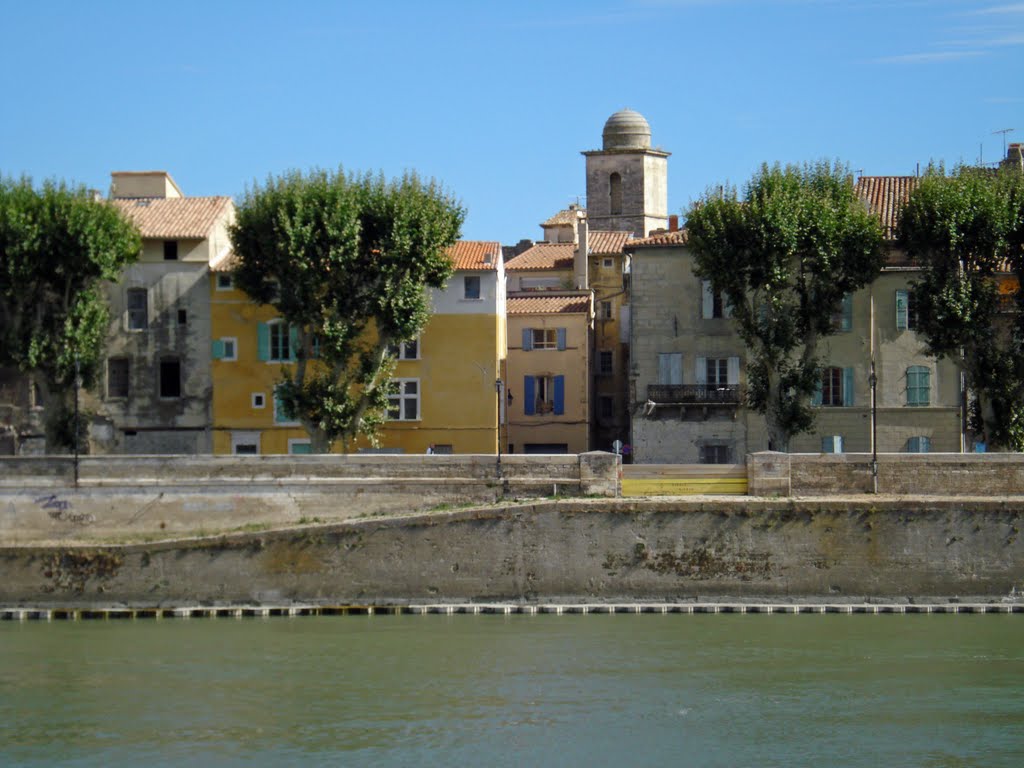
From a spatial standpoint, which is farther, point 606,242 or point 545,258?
point 606,242

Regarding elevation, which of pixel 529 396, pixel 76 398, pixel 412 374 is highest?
pixel 412 374

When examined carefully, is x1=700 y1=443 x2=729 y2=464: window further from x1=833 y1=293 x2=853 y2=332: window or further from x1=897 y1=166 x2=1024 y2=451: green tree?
x1=897 y1=166 x2=1024 y2=451: green tree

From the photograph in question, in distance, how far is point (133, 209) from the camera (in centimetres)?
5275

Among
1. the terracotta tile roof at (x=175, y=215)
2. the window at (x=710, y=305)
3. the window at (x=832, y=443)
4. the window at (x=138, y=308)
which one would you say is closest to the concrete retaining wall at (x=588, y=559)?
the window at (x=832, y=443)

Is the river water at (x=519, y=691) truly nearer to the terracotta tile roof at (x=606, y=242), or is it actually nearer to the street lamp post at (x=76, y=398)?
the street lamp post at (x=76, y=398)

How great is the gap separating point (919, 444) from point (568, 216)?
29.7m

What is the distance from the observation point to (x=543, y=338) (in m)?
55.9

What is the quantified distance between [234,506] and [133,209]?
11.6 metres

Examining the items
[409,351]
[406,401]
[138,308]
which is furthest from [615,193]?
[138,308]

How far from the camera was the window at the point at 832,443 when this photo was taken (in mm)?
50406

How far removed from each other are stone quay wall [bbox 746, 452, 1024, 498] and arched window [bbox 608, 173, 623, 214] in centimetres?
3609

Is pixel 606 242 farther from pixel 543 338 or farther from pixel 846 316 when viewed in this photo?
pixel 846 316

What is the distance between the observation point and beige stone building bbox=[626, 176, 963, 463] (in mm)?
50500

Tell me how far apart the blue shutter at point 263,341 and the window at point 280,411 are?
4.17 ft
